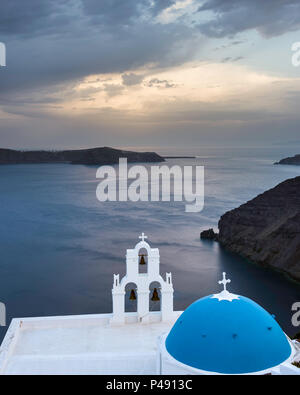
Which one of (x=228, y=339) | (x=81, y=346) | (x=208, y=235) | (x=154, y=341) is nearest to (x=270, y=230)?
(x=208, y=235)

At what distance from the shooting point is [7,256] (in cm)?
4781

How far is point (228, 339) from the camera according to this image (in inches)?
386

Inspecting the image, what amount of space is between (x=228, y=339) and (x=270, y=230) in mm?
33837

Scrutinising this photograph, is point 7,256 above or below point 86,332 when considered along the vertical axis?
below

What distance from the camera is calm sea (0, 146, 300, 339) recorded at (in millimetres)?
34375

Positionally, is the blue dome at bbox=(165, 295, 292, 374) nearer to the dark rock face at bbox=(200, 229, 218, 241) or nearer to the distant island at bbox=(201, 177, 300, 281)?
the distant island at bbox=(201, 177, 300, 281)

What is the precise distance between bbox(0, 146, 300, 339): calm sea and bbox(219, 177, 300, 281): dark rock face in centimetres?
119

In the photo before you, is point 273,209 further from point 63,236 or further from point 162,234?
point 63,236

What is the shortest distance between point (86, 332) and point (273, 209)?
112ft

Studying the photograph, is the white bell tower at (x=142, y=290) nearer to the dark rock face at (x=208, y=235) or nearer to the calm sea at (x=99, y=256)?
the calm sea at (x=99, y=256)
